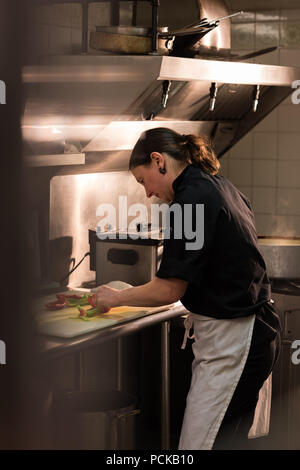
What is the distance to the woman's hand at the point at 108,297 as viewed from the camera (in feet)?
6.06

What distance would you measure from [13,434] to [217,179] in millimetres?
1201

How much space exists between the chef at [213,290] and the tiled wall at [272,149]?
1861mm

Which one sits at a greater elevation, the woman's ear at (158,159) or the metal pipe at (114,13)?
the metal pipe at (114,13)

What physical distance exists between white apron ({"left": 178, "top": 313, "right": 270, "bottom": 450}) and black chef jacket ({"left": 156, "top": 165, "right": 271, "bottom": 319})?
0.16 feet

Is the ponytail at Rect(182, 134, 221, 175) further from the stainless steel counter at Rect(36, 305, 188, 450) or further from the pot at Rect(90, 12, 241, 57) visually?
the pot at Rect(90, 12, 241, 57)

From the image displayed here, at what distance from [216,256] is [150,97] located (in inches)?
42.5

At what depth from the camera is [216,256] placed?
1.69 m

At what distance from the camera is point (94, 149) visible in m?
2.65

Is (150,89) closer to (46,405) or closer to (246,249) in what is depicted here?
(246,249)

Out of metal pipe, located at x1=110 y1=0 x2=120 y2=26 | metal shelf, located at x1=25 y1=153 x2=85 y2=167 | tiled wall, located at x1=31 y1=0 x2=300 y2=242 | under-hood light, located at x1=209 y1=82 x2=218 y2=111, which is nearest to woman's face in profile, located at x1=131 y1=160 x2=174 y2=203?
metal shelf, located at x1=25 y1=153 x2=85 y2=167

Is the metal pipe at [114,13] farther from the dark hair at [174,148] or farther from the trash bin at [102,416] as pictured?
the trash bin at [102,416]

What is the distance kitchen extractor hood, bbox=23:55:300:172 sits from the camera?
7.73ft

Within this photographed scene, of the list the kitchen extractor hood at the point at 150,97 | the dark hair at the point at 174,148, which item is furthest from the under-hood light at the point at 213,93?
the dark hair at the point at 174,148

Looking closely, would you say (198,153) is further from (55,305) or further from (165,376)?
(165,376)
